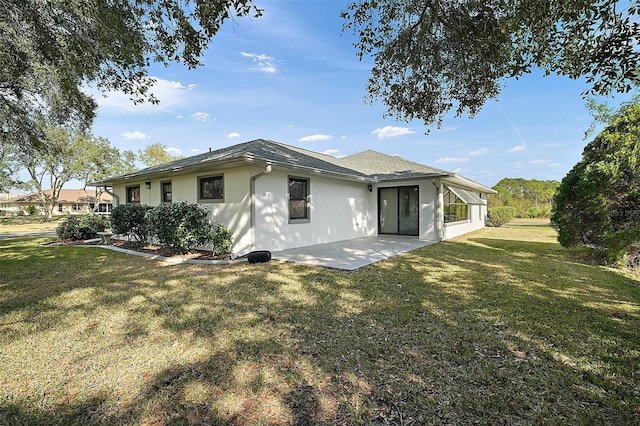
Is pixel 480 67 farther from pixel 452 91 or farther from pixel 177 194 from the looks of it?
pixel 177 194

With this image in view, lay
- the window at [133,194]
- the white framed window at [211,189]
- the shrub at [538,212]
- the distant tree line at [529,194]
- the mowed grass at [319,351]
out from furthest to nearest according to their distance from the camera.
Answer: the distant tree line at [529,194] → the shrub at [538,212] → the window at [133,194] → the white framed window at [211,189] → the mowed grass at [319,351]

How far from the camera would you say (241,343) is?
3762mm

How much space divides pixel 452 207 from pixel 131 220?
49.6 feet

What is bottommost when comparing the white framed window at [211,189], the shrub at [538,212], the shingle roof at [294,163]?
the shrub at [538,212]

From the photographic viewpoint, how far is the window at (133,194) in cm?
1470

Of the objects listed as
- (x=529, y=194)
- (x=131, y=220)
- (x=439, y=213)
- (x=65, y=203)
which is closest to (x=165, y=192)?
(x=131, y=220)

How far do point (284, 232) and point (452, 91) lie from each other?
6770 millimetres

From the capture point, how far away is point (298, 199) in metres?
11.4

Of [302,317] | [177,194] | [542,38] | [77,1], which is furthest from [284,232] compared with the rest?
[542,38]

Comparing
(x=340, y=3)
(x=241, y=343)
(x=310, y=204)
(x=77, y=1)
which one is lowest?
(x=241, y=343)

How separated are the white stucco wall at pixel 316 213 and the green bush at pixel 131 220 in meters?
4.83

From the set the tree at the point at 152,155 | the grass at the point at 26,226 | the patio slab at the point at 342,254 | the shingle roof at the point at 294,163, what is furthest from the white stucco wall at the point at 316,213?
the tree at the point at 152,155

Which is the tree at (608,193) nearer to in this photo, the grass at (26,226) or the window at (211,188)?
the window at (211,188)

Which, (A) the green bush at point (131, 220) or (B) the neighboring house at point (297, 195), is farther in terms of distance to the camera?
(A) the green bush at point (131, 220)
